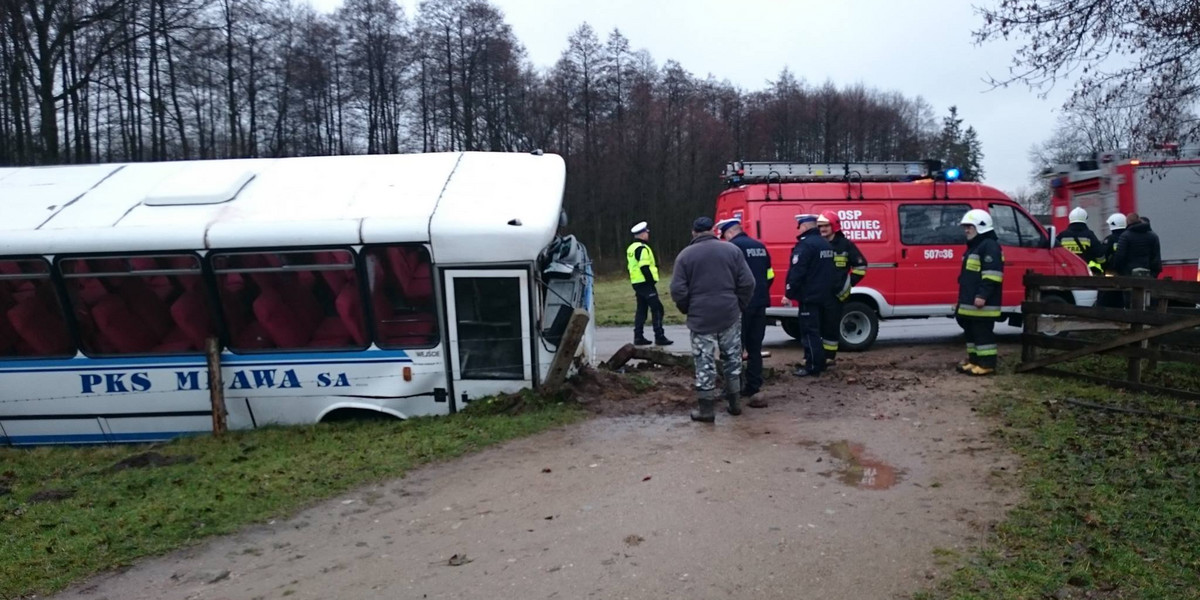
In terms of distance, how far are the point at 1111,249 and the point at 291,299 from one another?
37.4 feet

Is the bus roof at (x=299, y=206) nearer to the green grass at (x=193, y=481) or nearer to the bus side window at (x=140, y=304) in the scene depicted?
the bus side window at (x=140, y=304)

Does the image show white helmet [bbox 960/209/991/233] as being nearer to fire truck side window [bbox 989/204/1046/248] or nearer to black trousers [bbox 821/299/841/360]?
black trousers [bbox 821/299/841/360]

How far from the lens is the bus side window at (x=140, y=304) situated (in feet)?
29.7

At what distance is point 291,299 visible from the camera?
9062 mm

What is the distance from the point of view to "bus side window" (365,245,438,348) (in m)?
8.80

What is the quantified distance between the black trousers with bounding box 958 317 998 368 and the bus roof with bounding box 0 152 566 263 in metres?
4.59

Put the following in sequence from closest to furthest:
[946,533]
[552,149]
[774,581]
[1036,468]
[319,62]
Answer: [774,581] < [946,533] < [1036,468] < [319,62] < [552,149]

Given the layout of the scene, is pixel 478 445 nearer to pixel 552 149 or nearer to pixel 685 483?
pixel 685 483

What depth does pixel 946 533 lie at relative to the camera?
17.0 ft

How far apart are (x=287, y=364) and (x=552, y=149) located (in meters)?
45.8

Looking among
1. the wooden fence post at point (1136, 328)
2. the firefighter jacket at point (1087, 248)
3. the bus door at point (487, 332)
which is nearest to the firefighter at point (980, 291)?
the wooden fence post at point (1136, 328)

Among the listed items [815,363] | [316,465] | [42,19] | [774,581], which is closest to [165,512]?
[316,465]

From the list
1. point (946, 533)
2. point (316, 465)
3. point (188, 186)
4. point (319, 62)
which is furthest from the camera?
point (319, 62)

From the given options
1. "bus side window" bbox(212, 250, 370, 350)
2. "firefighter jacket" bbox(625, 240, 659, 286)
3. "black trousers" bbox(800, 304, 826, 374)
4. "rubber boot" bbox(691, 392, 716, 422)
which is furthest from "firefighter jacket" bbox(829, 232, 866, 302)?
"bus side window" bbox(212, 250, 370, 350)
